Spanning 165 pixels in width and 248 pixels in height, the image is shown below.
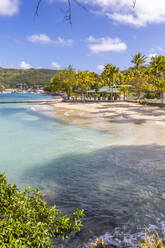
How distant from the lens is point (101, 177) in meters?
9.82

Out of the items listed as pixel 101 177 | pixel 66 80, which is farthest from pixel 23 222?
pixel 66 80

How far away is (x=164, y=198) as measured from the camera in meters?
7.41

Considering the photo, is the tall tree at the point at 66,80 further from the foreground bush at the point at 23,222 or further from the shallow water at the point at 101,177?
the foreground bush at the point at 23,222

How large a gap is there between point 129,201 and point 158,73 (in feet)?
158

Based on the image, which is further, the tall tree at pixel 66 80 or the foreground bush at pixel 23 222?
the tall tree at pixel 66 80

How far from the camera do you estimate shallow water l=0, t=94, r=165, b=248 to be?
5.98m

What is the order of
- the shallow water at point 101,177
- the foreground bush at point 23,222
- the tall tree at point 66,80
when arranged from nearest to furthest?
the foreground bush at point 23,222, the shallow water at point 101,177, the tall tree at point 66,80

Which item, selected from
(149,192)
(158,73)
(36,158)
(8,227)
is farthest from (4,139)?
(158,73)

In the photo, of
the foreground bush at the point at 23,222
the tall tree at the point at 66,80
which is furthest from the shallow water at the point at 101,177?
the tall tree at the point at 66,80

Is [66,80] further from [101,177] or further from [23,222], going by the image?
[23,222]

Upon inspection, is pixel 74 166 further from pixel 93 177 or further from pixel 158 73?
pixel 158 73

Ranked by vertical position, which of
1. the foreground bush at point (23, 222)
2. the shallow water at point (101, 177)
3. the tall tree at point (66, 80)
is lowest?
the shallow water at point (101, 177)

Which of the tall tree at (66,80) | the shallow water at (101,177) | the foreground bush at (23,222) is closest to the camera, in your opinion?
the foreground bush at (23,222)

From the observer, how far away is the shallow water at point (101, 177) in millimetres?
5980
